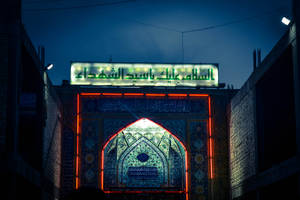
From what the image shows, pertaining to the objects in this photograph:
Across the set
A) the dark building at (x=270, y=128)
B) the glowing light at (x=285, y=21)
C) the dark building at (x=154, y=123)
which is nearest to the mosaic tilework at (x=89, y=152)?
the dark building at (x=154, y=123)

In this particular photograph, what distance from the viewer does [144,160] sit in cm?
1424

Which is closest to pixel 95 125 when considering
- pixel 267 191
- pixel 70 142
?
pixel 70 142

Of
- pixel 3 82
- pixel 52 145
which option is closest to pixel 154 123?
pixel 52 145

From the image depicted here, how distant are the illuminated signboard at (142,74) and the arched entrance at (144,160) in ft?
4.68

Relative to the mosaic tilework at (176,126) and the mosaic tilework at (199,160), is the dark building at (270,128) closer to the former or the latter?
the mosaic tilework at (199,160)

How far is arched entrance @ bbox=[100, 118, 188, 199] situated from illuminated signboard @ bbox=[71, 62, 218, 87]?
143cm

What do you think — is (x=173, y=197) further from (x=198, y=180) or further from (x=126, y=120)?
(x=126, y=120)

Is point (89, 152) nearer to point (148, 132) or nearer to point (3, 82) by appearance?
point (148, 132)

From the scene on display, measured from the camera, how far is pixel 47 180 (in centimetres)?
1009

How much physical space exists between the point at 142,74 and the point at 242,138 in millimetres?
3522

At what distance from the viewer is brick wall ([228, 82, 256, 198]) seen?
1012 cm

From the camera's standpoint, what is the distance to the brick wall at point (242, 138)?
399 inches

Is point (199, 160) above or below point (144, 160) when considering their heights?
above

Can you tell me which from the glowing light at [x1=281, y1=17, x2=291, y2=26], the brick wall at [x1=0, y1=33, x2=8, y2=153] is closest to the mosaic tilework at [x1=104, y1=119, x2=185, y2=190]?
the glowing light at [x1=281, y1=17, x2=291, y2=26]
